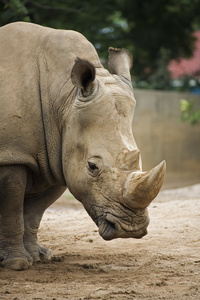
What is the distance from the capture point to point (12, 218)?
218 inches

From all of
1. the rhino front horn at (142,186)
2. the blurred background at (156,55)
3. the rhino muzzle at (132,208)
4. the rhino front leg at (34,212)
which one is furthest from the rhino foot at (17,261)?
the blurred background at (156,55)

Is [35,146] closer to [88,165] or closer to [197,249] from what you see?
[88,165]

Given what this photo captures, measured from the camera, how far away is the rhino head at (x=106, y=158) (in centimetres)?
486

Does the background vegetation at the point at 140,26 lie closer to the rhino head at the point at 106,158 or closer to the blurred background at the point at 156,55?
the blurred background at the point at 156,55

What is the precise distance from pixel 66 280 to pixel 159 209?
366cm

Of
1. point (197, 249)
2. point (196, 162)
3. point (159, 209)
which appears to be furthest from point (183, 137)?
point (197, 249)

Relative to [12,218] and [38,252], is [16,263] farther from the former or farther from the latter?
[38,252]

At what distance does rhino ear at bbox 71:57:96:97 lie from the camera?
5090mm

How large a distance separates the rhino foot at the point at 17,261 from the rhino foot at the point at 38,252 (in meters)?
0.26

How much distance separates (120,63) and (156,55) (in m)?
15.4

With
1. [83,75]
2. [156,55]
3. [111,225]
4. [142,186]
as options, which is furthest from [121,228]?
[156,55]

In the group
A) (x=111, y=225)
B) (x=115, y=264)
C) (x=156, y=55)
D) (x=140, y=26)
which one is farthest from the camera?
(x=156, y=55)

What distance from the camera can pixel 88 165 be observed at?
5129mm

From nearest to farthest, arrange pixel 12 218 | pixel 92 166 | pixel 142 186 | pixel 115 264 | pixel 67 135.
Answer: pixel 142 186 < pixel 92 166 < pixel 67 135 < pixel 12 218 < pixel 115 264
